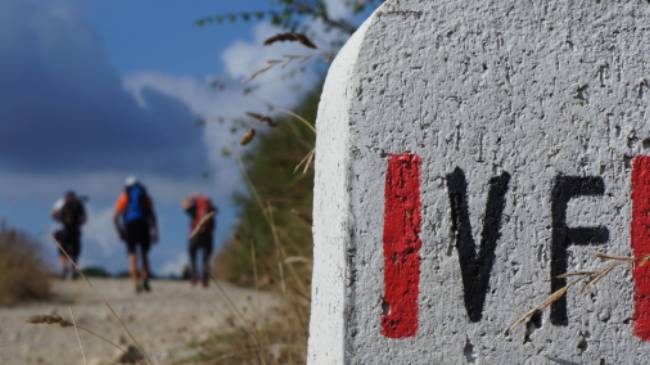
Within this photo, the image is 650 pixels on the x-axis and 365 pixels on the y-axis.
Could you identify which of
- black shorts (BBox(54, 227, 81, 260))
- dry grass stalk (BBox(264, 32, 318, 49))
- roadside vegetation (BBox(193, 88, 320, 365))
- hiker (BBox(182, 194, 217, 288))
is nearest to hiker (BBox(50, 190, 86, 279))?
black shorts (BBox(54, 227, 81, 260))

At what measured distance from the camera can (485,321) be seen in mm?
2186

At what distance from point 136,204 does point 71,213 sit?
126 inches

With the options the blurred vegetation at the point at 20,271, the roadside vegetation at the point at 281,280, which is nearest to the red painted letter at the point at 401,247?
the roadside vegetation at the point at 281,280

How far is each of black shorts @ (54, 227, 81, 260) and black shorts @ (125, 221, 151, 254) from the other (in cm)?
244

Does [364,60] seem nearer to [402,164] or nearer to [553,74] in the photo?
[402,164]

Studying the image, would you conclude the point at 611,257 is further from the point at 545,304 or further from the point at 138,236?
the point at 138,236

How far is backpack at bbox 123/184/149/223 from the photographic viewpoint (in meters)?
Result: 13.5

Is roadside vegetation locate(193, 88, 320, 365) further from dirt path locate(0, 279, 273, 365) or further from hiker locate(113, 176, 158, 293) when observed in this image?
hiker locate(113, 176, 158, 293)


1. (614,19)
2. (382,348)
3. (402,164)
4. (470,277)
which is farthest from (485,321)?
(614,19)

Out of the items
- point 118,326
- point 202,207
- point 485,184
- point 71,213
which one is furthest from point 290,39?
point 71,213

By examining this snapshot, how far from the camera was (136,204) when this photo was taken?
1353 centimetres

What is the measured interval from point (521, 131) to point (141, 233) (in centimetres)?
1205

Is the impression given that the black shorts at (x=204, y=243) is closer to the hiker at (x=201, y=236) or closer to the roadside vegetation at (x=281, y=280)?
the hiker at (x=201, y=236)

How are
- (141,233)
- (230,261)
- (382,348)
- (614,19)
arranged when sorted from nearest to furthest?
(382,348) → (614,19) → (141,233) → (230,261)
